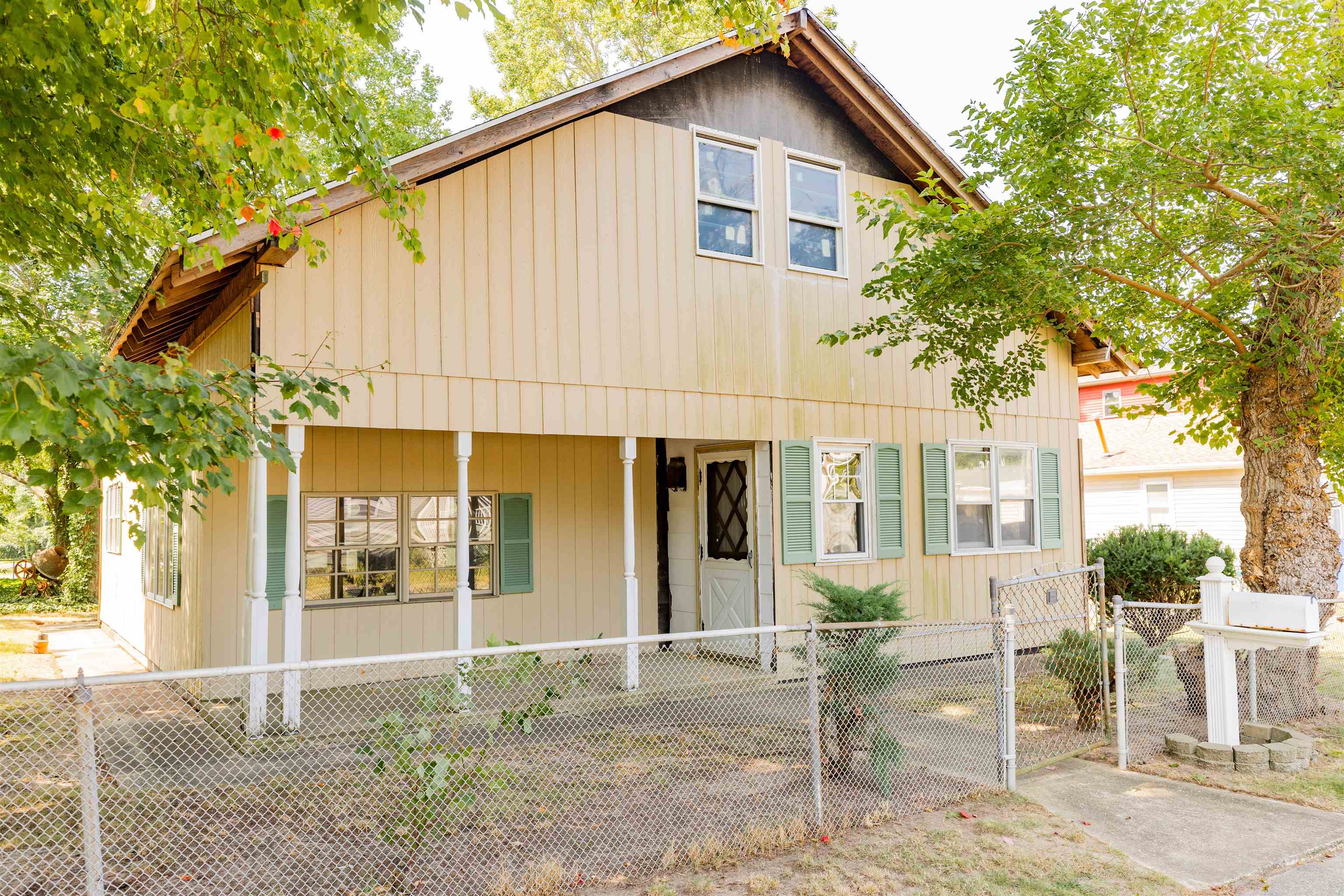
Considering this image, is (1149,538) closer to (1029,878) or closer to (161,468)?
(1029,878)

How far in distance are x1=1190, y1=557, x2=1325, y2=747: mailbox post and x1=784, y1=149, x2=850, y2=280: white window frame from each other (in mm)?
4866

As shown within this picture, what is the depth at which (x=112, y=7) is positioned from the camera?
14.7 ft

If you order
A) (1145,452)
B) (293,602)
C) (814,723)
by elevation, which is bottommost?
(814,723)

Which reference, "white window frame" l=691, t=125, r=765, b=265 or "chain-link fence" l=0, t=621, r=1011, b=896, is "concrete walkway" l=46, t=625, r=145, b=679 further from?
"white window frame" l=691, t=125, r=765, b=265

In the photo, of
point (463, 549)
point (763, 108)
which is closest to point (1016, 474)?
point (763, 108)

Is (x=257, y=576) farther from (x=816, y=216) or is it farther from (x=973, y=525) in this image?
(x=973, y=525)

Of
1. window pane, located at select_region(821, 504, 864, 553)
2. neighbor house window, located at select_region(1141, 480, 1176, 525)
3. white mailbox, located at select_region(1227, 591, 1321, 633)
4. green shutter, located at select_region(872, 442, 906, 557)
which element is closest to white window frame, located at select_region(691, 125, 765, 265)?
green shutter, located at select_region(872, 442, 906, 557)

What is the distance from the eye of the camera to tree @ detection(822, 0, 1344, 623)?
682 cm

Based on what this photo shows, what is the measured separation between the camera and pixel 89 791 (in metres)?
3.45

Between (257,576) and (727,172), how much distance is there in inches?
235

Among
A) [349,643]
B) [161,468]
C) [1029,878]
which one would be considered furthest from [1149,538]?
[161,468]

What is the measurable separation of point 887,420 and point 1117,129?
385cm

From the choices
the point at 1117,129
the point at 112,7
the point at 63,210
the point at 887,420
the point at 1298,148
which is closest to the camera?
the point at 112,7

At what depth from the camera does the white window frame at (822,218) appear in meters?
9.79
